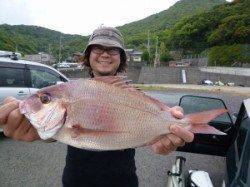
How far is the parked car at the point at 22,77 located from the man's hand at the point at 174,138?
9676 millimetres

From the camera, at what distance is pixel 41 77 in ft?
42.1

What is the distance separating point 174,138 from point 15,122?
892 mm

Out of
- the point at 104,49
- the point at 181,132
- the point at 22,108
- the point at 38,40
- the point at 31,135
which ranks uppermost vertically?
the point at 104,49

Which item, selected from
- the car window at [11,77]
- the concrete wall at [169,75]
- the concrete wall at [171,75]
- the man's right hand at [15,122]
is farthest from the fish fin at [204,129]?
the concrete wall at [171,75]

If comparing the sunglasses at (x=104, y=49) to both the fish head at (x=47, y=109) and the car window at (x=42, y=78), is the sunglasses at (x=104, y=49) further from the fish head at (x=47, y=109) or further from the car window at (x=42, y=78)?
the car window at (x=42, y=78)

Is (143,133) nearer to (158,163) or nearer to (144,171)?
A: (144,171)

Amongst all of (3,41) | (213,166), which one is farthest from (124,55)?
(3,41)

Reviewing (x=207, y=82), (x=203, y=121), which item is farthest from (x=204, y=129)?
(x=207, y=82)

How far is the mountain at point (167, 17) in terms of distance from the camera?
17912 cm

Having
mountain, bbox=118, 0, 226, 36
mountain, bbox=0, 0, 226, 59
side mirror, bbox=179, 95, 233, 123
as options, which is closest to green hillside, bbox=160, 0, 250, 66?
mountain, bbox=0, 0, 226, 59

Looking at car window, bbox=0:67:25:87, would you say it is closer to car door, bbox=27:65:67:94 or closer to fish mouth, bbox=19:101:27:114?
car door, bbox=27:65:67:94

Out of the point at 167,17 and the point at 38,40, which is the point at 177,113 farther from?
the point at 167,17

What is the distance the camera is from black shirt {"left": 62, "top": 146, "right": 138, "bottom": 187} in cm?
311

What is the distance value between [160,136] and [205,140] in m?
3.64
